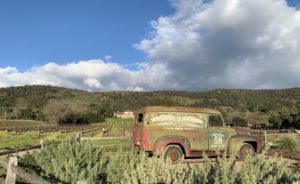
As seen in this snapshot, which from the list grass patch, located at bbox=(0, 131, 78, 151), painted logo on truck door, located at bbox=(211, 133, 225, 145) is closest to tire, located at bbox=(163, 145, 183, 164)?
painted logo on truck door, located at bbox=(211, 133, 225, 145)

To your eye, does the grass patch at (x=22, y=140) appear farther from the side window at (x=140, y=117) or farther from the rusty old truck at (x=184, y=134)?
the rusty old truck at (x=184, y=134)

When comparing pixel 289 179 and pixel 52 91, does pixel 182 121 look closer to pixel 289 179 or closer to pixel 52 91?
pixel 289 179

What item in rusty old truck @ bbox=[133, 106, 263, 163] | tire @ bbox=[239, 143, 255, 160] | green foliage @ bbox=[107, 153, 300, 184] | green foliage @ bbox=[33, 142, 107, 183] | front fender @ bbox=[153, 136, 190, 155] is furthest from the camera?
tire @ bbox=[239, 143, 255, 160]

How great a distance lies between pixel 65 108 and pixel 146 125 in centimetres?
7480

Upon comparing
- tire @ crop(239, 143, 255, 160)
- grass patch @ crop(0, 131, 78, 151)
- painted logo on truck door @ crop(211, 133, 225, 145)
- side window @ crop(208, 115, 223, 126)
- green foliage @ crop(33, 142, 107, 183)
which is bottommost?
grass patch @ crop(0, 131, 78, 151)

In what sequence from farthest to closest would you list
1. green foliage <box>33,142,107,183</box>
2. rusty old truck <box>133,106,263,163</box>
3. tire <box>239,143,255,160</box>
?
tire <box>239,143,255,160</box>
rusty old truck <box>133,106,263,163</box>
green foliage <box>33,142,107,183</box>

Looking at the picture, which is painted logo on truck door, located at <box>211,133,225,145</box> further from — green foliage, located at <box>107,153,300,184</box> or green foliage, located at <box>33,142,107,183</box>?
green foliage, located at <box>107,153,300,184</box>

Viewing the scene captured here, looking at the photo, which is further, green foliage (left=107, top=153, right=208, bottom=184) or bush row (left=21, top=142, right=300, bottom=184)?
bush row (left=21, top=142, right=300, bottom=184)

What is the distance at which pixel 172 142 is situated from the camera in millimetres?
14961

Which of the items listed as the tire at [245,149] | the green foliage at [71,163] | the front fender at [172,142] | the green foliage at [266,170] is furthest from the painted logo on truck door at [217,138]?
the green foliage at [266,170]

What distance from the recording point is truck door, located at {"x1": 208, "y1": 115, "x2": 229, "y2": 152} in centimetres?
1542

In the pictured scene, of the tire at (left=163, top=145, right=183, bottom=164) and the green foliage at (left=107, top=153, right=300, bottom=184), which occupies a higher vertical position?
the green foliage at (left=107, top=153, right=300, bottom=184)

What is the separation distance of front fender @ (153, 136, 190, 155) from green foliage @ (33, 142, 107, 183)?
217 centimetres

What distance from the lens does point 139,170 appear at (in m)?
6.97
